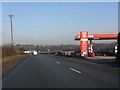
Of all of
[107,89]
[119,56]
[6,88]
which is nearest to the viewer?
[107,89]

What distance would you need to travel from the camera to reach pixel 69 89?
12.4 m

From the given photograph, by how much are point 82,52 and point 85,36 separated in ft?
11.2

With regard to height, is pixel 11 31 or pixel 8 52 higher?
pixel 11 31

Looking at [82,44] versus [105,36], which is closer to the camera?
[82,44]

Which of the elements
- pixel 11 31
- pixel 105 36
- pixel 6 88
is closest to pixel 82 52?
pixel 105 36

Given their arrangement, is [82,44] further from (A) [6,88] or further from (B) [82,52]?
(A) [6,88]

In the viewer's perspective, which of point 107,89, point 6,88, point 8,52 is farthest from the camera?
point 8,52

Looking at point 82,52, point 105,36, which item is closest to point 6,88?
point 82,52

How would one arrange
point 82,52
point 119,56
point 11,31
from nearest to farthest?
1. point 119,56
2. point 82,52
3. point 11,31

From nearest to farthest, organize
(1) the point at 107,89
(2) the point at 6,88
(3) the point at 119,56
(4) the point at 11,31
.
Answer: (1) the point at 107,89, (2) the point at 6,88, (3) the point at 119,56, (4) the point at 11,31

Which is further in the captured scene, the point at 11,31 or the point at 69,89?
the point at 11,31

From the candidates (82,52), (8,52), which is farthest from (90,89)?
(8,52)

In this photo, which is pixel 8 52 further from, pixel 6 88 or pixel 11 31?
pixel 6 88

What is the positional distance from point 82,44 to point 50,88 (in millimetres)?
52720
